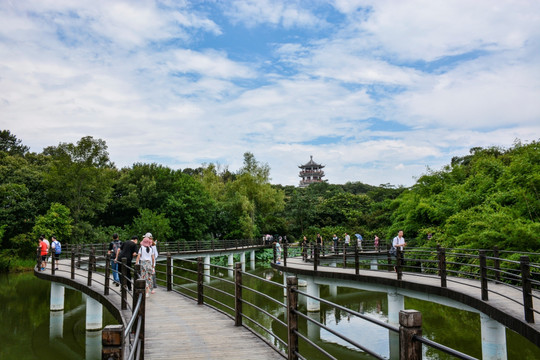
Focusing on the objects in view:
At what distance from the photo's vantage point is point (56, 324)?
16.6 m

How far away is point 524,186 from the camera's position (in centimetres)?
1755

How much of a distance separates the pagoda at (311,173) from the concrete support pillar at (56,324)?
3430 inches

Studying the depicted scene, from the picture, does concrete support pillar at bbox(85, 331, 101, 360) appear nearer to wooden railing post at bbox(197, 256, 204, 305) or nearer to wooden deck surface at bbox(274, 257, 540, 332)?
wooden railing post at bbox(197, 256, 204, 305)

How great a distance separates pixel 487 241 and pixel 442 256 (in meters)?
5.46

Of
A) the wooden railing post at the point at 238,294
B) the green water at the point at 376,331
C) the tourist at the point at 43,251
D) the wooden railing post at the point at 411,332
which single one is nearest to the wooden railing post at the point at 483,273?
the green water at the point at 376,331

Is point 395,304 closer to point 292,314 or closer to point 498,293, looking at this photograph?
point 498,293

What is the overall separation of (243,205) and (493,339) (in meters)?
38.0

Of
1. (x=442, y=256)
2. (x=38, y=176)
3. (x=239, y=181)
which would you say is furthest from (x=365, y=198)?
(x=442, y=256)

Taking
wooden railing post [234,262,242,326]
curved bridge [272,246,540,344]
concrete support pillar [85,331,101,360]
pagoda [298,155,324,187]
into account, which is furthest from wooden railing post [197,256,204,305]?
pagoda [298,155,324,187]

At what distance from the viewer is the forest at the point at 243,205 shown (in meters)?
18.0

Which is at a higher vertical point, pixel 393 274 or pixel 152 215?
pixel 152 215

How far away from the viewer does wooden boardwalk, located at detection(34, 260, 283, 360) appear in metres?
6.23

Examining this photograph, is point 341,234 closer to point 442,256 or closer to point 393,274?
point 393,274

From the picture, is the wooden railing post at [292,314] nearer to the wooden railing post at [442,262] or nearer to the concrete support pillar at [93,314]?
the wooden railing post at [442,262]
